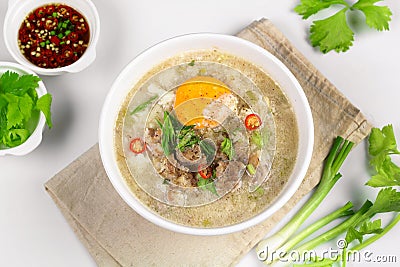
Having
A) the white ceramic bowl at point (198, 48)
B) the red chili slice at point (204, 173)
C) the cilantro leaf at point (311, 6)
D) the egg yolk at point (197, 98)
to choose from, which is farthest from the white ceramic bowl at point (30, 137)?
the cilantro leaf at point (311, 6)

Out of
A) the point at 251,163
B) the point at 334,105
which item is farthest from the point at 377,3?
the point at 251,163

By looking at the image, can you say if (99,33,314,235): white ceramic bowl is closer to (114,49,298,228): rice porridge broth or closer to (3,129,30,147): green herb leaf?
(114,49,298,228): rice porridge broth

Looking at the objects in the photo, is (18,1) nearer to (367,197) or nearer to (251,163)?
(251,163)

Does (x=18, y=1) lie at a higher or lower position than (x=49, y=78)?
higher

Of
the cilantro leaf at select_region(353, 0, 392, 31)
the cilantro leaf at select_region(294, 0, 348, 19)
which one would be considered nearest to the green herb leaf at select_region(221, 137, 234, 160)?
the cilantro leaf at select_region(294, 0, 348, 19)

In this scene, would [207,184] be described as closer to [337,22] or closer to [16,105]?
[16,105]

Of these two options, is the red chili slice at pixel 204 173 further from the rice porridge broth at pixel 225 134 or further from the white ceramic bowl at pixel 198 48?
the white ceramic bowl at pixel 198 48
